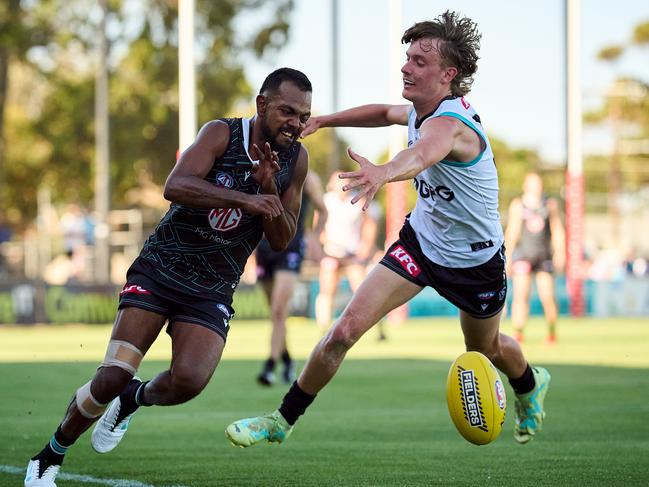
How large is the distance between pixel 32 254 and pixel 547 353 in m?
20.1

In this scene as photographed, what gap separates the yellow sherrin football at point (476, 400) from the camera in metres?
7.00

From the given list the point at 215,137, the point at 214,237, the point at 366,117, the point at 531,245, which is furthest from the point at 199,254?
the point at 531,245

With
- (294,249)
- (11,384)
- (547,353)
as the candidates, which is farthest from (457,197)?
(547,353)

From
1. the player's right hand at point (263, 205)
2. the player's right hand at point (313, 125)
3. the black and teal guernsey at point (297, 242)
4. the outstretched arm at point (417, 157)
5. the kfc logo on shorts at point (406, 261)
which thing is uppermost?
the player's right hand at point (313, 125)

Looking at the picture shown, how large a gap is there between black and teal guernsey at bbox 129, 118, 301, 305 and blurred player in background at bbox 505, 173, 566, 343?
11.3 meters

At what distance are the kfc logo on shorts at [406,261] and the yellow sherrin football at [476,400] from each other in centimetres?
63

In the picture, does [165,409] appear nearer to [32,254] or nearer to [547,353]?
[547,353]

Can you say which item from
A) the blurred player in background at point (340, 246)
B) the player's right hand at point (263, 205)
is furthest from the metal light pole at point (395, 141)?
the player's right hand at point (263, 205)

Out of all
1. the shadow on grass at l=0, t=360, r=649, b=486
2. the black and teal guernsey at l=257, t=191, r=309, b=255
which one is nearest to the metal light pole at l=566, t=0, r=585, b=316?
the shadow on grass at l=0, t=360, r=649, b=486

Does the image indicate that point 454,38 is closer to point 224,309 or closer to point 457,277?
point 457,277

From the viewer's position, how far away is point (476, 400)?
7.00 m

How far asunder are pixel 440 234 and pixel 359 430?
2.53 m

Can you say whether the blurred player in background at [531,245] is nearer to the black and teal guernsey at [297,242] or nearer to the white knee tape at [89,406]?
the black and teal guernsey at [297,242]

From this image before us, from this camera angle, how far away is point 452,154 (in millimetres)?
6840
